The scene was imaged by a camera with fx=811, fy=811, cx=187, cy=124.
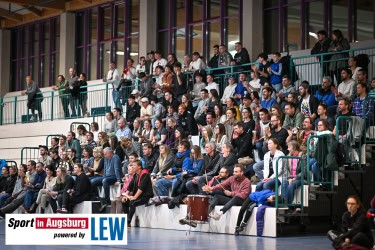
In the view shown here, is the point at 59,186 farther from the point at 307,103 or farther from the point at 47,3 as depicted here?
the point at 47,3

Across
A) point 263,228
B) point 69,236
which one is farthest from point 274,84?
point 69,236

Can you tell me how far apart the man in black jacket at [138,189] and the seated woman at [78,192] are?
2.10 meters

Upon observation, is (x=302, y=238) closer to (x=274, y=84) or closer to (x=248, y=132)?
(x=248, y=132)

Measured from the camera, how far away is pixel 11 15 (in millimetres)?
34375

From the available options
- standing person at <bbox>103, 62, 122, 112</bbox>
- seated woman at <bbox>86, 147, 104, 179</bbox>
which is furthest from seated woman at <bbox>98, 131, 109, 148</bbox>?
standing person at <bbox>103, 62, 122, 112</bbox>

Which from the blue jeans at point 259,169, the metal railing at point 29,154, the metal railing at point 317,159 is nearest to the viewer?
the metal railing at point 317,159

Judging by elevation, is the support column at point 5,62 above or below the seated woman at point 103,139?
above

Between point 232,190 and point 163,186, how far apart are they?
2.66 meters

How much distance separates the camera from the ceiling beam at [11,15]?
1335 inches

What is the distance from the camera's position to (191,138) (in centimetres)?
2062

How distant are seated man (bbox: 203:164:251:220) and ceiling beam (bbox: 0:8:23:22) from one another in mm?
19894

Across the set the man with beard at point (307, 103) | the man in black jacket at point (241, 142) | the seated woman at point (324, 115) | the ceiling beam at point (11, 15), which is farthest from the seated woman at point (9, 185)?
the ceiling beam at point (11, 15)

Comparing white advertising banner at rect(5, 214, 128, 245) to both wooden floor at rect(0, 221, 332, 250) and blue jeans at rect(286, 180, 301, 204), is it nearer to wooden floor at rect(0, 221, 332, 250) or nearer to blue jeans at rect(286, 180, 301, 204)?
wooden floor at rect(0, 221, 332, 250)

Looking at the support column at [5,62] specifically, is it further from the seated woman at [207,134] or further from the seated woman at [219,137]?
the seated woman at [219,137]
